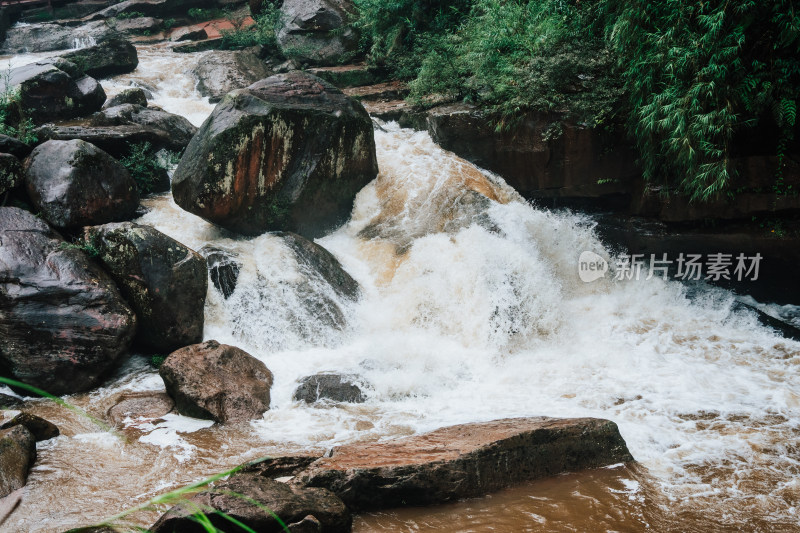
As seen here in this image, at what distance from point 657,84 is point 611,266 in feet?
9.37

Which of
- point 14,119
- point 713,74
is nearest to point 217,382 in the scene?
point 14,119

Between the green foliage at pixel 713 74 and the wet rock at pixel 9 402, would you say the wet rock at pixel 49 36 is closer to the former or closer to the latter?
the wet rock at pixel 9 402

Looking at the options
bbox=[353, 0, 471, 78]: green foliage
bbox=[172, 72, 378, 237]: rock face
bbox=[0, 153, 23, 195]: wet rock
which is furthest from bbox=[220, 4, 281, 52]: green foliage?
bbox=[0, 153, 23, 195]: wet rock

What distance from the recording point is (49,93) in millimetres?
10172

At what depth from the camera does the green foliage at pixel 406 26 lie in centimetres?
1359

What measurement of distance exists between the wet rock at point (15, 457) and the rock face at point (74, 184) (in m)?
3.47

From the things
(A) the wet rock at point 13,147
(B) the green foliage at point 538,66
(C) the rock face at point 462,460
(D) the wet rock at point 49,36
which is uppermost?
(D) the wet rock at point 49,36

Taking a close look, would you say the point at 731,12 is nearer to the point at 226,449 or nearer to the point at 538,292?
the point at 538,292

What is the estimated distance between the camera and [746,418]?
562cm

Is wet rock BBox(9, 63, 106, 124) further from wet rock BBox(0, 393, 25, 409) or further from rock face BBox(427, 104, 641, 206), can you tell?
rock face BBox(427, 104, 641, 206)

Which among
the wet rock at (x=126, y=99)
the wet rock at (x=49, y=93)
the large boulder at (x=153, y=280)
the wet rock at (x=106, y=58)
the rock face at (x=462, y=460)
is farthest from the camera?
the wet rock at (x=106, y=58)

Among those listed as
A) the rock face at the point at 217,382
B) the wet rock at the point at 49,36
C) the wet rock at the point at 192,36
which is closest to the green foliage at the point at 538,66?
the rock face at the point at 217,382

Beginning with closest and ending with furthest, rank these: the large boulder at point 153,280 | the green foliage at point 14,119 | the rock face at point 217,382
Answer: the rock face at point 217,382 → the large boulder at point 153,280 → the green foliage at point 14,119

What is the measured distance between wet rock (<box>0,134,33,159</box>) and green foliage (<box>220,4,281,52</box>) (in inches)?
362
